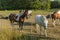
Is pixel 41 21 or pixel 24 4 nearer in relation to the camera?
pixel 41 21

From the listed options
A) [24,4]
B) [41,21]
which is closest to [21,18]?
[41,21]

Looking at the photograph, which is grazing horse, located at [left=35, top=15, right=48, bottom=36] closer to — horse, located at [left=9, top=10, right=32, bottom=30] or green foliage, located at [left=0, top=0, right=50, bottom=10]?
horse, located at [left=9, top=10, right=32, bottom=30]

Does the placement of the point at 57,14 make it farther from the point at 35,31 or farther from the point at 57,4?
the point at 57,4

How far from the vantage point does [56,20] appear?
768 inches

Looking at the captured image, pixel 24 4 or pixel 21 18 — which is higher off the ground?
pixel 24 4

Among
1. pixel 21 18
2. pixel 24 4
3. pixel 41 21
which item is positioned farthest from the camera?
pixel 24 4

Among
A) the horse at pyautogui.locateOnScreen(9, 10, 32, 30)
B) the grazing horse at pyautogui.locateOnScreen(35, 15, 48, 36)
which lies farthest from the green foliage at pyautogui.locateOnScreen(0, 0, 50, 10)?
the grazing horse at pyautogui.locateOnScreen(35, 15, 48, 36)

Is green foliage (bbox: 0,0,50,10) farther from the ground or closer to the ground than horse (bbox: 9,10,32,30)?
farther from the ground

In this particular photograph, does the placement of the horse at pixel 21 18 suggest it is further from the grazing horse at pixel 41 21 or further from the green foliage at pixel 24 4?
the green foliage at pixel 24 4

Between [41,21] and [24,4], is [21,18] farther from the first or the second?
[24,4]

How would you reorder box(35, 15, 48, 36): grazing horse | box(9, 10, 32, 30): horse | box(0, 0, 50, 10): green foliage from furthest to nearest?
box(0, 0, 50, 10): green foliage
box(9, 10, 32, 30): horse
box(35, 15, 48, 36): grazing horse

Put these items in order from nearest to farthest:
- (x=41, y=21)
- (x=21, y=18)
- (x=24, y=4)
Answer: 1. (x=41, y=21)
2. (x=21, y=18)
3. (x=24, y=4)

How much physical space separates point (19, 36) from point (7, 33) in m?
0.56

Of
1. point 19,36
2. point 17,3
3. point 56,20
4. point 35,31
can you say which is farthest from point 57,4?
point 19,36
